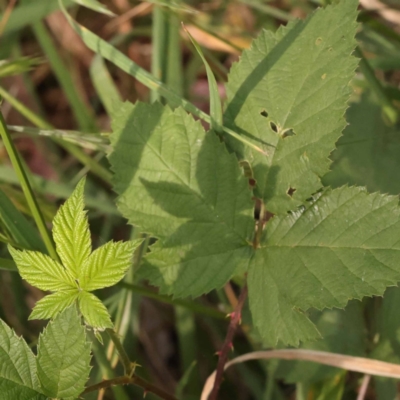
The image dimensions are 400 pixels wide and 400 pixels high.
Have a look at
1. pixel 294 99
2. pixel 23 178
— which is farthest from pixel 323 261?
pixel 23 178

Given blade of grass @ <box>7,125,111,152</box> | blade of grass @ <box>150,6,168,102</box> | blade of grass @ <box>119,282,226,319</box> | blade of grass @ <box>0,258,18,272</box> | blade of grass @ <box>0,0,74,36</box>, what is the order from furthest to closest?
blade of grass @ <box>0,0,74,36</box>, blade of grass @ <box>150,6,168,102</box>, blade of grass @ <box>7,125,111,152</box>, blade of grass @ <box>119,282,226,319</box>, blade of grass @ <box>0,258,18,272</box>

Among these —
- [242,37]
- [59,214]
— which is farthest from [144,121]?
[242,37]

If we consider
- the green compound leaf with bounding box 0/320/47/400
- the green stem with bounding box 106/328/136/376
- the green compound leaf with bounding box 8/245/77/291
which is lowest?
the green compound leaf with bounding box 0/320/47/400

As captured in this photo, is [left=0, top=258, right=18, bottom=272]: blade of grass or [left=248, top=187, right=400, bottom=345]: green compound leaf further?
[left=0, top=258, right=18, bottom=272]: blade of grass

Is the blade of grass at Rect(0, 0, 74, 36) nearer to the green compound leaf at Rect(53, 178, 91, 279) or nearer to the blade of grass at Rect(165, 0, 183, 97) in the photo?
the blade of grass at Rect(165, 0, 183, 97)

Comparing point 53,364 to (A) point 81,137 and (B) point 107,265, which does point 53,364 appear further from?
(A) point 81,137

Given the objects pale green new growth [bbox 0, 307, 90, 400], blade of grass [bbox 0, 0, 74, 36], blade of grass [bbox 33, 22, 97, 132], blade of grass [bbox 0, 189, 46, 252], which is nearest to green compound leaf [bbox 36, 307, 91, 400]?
pale green new growth [bbox 0, 307, 90, 400]

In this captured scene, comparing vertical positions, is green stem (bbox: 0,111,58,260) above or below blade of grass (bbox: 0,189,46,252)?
above
